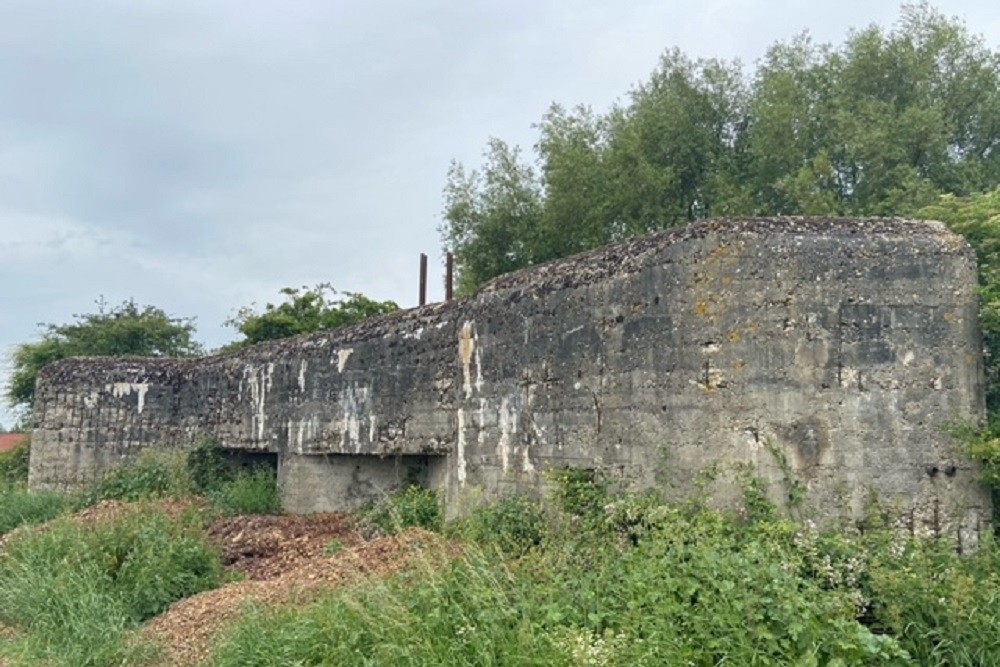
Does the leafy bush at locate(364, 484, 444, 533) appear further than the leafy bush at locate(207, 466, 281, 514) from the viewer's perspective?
No

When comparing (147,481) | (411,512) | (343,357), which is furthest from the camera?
(147,481)

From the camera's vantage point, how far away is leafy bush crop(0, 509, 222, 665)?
6.74 meters

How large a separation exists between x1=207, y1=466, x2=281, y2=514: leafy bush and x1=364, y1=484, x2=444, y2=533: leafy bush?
2276 mm

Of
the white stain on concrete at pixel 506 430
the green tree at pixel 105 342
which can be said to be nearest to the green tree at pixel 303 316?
the green tree at pixel 105 342

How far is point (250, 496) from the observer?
39.5ft

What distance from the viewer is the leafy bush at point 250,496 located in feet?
39.0

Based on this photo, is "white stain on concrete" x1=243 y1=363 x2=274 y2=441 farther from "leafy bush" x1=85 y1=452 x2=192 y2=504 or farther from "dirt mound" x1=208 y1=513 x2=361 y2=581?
"dirt mound" x1=208 y1=513 x2=361 y2=581

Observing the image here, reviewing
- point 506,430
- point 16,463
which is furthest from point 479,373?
point 16,463

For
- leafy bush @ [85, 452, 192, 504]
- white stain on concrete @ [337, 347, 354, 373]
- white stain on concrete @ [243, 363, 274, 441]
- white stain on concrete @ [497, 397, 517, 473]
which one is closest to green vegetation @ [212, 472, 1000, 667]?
white stain on concrete @ [497, 397, 517, 473]

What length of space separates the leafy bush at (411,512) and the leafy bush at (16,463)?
34.6 ft

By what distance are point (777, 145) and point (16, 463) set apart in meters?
15.9

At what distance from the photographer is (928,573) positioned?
5.60 meters

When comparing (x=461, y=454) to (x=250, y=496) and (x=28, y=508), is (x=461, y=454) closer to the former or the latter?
(x=250, y=496)

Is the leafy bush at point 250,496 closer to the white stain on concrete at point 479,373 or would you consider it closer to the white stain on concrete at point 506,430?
the white stain on concrete at point 479,373
